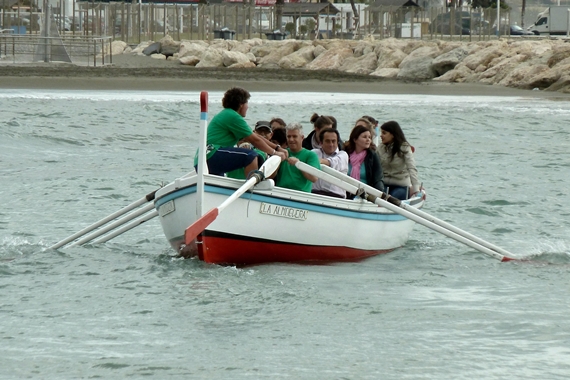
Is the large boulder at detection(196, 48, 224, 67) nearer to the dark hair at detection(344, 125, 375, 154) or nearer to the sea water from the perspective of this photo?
the sea water

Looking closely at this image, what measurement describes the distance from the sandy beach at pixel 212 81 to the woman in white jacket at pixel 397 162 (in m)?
24.4

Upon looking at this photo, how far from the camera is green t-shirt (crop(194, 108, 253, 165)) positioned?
10336mm

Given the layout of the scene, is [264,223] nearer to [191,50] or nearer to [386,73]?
[386,73]

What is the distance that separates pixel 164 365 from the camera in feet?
24.8

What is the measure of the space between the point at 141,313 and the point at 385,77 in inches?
1429

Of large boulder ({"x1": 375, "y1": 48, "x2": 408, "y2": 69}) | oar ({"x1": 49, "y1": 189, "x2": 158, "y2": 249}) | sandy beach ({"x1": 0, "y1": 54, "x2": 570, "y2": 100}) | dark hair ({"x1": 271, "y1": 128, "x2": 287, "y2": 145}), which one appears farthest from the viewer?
large boulder ({"x1": 375, "y1": 48, "x2": 408, "y2": 69})

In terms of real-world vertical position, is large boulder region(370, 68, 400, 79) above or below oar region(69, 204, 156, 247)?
above

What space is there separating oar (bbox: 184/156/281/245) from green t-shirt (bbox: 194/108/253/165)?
1.76 feet

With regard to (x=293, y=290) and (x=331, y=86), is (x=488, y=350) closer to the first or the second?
(x=293, y=290)

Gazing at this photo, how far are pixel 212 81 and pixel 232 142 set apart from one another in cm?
3060

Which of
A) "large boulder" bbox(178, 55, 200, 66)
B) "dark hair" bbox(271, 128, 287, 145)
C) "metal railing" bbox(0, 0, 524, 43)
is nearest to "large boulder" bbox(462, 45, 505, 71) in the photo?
"large boulder" bbox(178, 55, 200, 66)

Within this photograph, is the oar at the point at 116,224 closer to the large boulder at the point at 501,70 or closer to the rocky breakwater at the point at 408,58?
the rocky breakwater at the point at 408,58

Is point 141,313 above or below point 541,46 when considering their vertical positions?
below

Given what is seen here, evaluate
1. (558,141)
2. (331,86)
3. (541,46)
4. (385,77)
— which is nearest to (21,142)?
(558,141)
